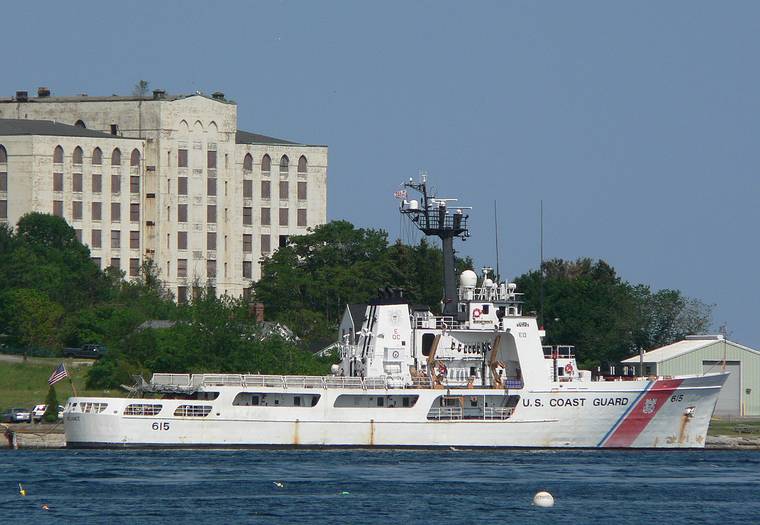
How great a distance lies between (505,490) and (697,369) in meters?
43.1

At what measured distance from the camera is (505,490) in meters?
67.4

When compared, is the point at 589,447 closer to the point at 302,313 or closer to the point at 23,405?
the point at 23,405

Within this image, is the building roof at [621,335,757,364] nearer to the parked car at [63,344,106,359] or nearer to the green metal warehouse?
the green metal warehouse

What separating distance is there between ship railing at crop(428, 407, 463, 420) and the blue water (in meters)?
2.30

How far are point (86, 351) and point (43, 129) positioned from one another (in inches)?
1438

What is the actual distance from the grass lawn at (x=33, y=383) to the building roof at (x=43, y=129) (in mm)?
36279

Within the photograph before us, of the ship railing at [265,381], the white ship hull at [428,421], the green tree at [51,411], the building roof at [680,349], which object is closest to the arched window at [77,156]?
the building roof at [680,349]

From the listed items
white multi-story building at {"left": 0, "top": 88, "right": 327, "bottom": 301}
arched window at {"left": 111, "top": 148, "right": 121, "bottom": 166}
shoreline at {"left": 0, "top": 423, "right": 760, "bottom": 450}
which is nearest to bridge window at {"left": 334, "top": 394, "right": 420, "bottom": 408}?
shoreline at {"left": 0, "top": 423, "right": 760, "bottom": 450}

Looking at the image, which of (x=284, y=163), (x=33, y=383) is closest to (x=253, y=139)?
(x=284, y=163)

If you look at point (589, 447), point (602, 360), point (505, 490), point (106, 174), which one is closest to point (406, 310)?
point (589, 447)

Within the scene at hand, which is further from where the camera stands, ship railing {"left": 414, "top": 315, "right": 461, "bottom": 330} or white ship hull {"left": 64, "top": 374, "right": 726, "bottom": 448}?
ship railing {"left": 414, "top": 315, "right": 461, "bottom": 330}

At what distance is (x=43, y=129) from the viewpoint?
515 ft

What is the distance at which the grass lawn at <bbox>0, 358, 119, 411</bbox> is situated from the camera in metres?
104

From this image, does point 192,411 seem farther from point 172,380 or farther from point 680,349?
point 680,349
